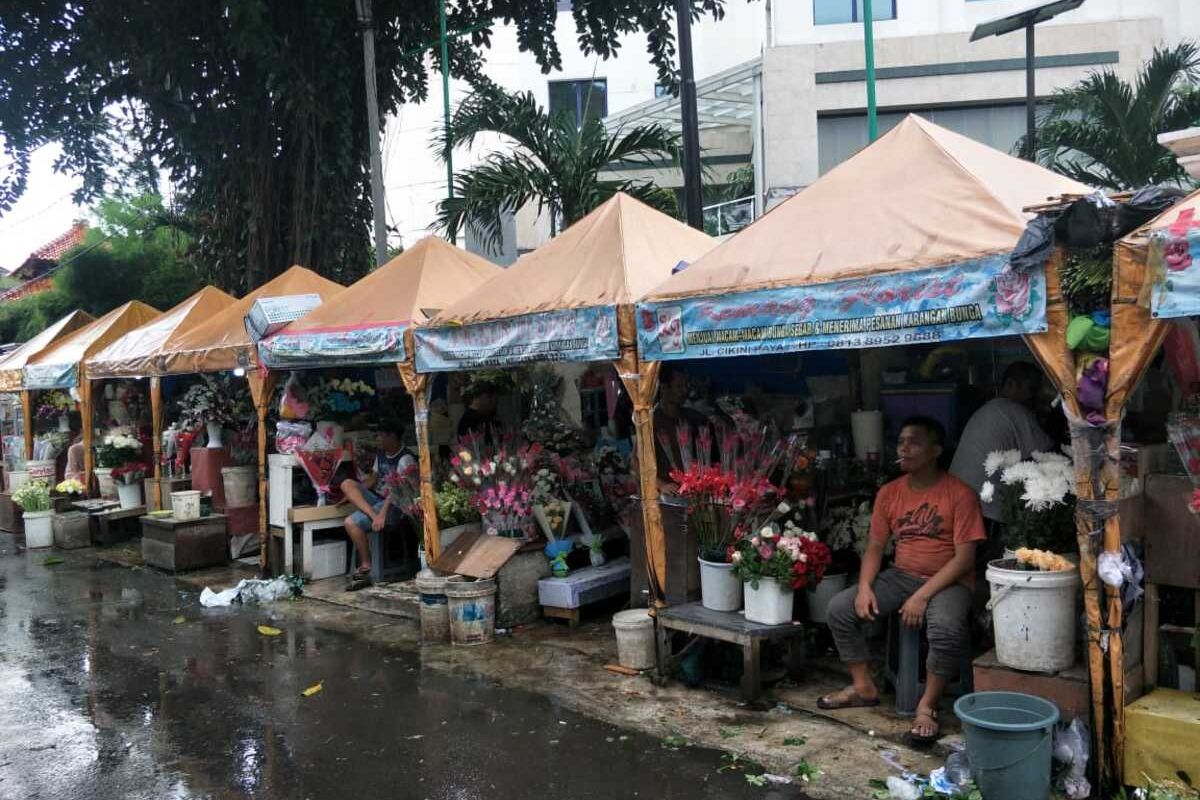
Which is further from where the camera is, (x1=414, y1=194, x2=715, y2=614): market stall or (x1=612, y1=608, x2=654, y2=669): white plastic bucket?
(x1=612, y1=608, x2=654, y2=669): white plastic bucket

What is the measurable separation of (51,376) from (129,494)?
104 inches

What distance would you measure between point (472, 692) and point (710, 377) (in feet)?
12.1

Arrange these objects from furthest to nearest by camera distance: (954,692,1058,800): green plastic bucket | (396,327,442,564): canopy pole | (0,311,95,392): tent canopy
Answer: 1. (0,311,95,392): tent canopy
2. (396,327,442,564): canopy pole
3. (954,692,1058,800): green plastic bucket

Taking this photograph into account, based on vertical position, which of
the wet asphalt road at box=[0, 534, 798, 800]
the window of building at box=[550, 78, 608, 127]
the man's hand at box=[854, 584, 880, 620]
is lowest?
the wet asphalt road at box=[0, 534, 798, 800]

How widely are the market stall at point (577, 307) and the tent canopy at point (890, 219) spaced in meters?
0.51

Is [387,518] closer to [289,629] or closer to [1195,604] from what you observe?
[289,629]

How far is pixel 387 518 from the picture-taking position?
9516mm

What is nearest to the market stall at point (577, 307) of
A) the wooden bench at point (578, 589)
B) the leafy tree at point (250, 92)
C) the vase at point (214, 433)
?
the wooden bench at point (578, 589)

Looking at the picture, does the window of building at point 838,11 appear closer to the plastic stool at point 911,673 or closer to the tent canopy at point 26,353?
the tent canopy at point 26,353

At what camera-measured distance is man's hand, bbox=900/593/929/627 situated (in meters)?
5.18

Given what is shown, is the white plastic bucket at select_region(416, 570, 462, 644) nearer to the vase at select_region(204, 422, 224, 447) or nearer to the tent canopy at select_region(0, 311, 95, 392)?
the vase at select_region(204, 422, 224, 447)

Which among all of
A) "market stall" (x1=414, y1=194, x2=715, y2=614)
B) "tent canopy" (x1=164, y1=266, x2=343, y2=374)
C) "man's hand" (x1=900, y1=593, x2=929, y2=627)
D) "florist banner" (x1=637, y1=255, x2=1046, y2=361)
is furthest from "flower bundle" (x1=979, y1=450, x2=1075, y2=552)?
"tent canopy" (x1=164, y1=266, x2=343, y2=374)

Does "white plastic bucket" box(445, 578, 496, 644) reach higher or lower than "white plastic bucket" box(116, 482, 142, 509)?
lower

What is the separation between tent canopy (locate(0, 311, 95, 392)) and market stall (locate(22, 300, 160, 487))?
207 millimetres
